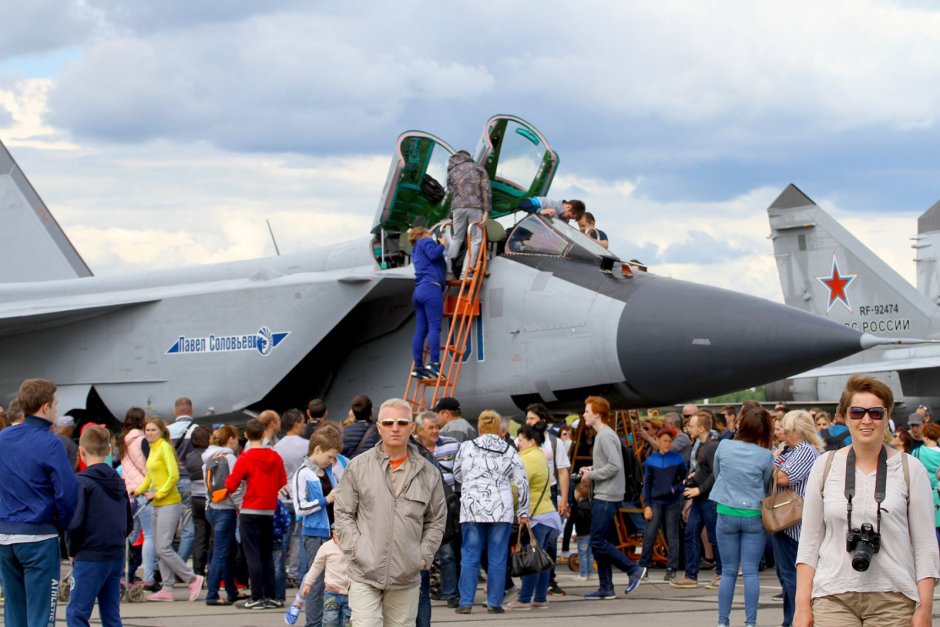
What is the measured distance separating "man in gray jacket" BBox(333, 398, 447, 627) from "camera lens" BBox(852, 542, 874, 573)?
6.46ft

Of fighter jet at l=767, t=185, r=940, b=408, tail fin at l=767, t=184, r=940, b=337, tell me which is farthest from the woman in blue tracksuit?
tail fin at l=767, t=184, r=940, b=337

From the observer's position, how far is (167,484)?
9.43m

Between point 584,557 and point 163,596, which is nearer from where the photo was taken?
point 163,596

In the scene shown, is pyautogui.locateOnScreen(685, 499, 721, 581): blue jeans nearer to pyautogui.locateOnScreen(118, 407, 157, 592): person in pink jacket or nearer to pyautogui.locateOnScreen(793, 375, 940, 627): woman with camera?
pyautogui.locateOnScreen(118, 407, 157, 592): person in pink jacket

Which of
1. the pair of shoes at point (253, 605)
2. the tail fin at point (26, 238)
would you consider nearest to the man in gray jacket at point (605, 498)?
the pair of shoes at point (253, 605)

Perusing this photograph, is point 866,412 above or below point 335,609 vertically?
above

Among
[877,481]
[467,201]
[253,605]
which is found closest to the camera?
[877,481]

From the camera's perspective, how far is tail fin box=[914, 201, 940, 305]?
28.5m

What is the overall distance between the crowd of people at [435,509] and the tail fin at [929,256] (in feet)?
55.0

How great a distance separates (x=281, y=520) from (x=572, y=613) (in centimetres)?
235

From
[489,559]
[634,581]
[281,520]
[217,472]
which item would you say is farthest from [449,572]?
[217,472]

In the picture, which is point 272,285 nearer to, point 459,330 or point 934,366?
point 459,330

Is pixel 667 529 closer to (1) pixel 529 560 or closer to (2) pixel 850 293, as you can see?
(1) pixel 529 560

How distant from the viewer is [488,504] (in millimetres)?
8789
